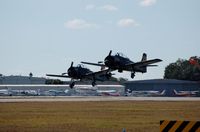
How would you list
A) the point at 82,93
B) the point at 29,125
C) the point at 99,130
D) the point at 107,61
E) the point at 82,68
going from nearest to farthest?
the point at 99,130 < the point at 29,125 < the point at 107,61 < the point at 82,68 < the point at 82,93

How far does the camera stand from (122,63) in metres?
73.9

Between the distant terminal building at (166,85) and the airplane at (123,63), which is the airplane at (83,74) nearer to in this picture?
the airplane at (123,63)

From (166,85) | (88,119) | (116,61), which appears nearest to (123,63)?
(116,61)

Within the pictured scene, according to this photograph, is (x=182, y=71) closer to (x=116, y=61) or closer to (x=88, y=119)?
(x=116, y=61)

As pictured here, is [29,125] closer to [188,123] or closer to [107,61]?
[188,123]

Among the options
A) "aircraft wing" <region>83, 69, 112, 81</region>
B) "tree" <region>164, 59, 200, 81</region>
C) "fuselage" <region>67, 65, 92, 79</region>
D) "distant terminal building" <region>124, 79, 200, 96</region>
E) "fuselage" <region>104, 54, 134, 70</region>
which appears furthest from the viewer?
"tree" <region>164, 59, 200, 81</region>

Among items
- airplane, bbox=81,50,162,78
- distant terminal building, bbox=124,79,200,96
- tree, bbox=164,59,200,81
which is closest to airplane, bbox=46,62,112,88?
airplane, bbox=81,50,162,78

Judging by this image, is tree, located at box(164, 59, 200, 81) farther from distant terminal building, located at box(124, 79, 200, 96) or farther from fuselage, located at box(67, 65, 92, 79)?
fuselage, located at box(67, 65, 92, 79)

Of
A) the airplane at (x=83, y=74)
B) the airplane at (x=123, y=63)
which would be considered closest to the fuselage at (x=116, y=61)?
the airplane at (x=123, y=63)

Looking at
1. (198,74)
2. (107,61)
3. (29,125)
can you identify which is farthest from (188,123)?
(198,74)

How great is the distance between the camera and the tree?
584 ft

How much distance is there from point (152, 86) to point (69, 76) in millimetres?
72396

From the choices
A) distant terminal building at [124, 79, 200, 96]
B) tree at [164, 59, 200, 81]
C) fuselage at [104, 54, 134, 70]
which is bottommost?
distant terminal building at [124, 79, 200, 96]

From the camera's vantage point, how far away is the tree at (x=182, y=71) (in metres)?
178
